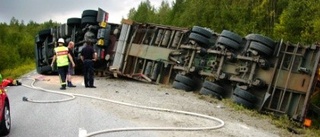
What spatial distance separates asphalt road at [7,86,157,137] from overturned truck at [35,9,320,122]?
4.22 meters

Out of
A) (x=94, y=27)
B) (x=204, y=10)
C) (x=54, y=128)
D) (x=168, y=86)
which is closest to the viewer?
(x=54, y=128)

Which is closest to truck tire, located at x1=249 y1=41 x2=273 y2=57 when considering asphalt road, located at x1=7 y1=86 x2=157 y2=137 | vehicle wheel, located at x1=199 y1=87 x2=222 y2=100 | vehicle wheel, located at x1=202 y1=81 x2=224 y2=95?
vehicle wheel, located at x1=202 y1=81 x2=224 y2=95

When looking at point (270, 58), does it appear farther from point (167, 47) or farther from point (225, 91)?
point (167, 47)

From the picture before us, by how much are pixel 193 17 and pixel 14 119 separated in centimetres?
3670

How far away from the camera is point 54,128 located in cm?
685

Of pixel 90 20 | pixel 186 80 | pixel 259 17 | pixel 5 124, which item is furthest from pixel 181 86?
pixel 259 17

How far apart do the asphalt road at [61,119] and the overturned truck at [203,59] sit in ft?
13.8

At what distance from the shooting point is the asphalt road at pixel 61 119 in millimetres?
6617

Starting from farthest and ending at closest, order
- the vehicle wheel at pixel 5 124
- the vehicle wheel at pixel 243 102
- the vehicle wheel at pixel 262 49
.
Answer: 1. the vehicle wheel at pixel 262 49
2. the vehicle wheel at pixel 243 102
3. the vehicle wheel at pixel 5 124

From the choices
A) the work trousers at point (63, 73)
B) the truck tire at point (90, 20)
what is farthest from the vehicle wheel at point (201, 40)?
the truck tire at point (90, 20)

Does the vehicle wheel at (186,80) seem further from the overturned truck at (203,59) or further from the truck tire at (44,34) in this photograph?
the truck tire at (44,34)

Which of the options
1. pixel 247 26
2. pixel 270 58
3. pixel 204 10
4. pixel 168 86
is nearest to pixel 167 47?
pixel 168 86

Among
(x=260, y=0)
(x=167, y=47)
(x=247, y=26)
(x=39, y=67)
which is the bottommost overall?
(x=39, y=67)

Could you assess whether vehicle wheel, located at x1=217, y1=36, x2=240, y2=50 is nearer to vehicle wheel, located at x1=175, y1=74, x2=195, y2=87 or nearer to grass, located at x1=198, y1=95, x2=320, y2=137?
vehicle wheel, located at x1=175, y1=74, x2=195, y2=87
